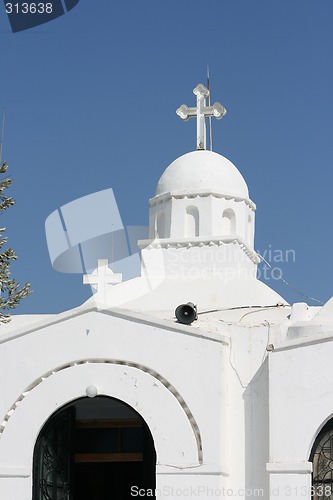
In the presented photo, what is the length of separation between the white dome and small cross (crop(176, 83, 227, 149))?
63 cm

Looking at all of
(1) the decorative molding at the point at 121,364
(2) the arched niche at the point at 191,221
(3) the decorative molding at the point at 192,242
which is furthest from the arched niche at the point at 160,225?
(1) the decorative molding at the point at 121,364

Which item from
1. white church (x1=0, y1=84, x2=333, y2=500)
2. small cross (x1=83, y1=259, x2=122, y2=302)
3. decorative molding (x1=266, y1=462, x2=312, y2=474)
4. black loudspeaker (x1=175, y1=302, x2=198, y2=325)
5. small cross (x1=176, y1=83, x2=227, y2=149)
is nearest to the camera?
decorative molding (x1=266, y1=462, x2=312, y2=474)

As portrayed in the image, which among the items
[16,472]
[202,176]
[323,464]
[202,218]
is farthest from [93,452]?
[202,176]

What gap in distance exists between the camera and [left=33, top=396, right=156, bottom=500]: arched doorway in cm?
1689

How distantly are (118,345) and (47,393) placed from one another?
1392 millimetres

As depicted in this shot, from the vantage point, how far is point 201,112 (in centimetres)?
2362

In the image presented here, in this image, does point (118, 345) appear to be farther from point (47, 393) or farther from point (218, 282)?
point (218, 282)

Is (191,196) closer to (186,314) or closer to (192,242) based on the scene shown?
(192,242)

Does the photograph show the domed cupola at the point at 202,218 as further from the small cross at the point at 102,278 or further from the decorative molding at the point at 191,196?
the small cross at the point at 102,278

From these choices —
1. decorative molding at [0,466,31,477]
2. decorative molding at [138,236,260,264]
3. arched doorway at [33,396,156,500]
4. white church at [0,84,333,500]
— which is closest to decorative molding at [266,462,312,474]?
white church at [0,84,333,500]

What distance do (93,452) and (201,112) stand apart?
8616 mm

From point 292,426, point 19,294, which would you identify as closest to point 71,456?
point 19,294

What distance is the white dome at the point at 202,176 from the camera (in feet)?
73.7

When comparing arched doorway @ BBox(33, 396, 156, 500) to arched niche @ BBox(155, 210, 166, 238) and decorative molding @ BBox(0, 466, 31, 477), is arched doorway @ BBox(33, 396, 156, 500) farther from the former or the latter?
arched niche @ BBox(155, 210, 166, 238)
